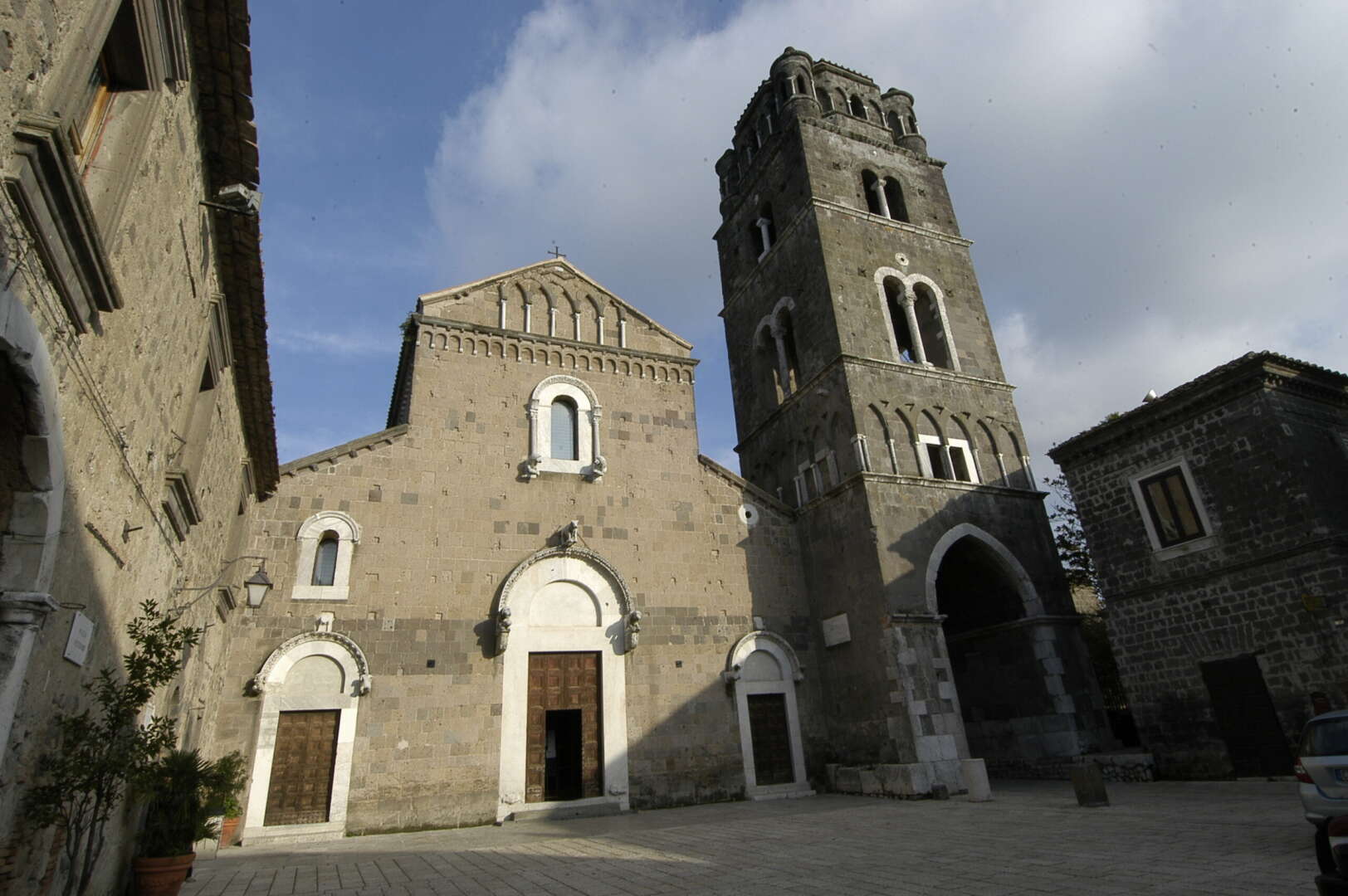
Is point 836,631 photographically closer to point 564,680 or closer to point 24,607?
point 564,680

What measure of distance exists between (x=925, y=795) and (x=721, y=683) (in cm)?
469

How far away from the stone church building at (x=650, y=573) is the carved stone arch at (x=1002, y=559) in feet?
0.20

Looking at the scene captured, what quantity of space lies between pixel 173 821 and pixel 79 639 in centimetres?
280

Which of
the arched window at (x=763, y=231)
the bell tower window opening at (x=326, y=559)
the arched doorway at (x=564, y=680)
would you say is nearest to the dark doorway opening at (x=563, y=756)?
the arched doorway at (x=564, y=680)

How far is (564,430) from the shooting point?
17.7 meters

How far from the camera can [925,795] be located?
14062 millimetres

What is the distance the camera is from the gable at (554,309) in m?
17.8

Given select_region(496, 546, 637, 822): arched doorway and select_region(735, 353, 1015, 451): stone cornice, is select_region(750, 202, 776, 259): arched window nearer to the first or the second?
select_region(735, 353, 1015, 451): stone cornice

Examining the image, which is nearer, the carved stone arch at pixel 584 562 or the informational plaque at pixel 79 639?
the informational plaque at pixel 79 639

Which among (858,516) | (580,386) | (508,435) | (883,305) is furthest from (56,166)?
(883,305)

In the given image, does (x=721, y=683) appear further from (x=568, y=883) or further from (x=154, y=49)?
(x=154, y=49)

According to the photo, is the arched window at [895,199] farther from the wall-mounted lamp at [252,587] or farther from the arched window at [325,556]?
the wall-mounted lamp at [252,587]

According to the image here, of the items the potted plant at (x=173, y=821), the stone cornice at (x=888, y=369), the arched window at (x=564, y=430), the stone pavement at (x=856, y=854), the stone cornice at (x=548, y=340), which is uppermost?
the stone cornice at (x=548, y=340)

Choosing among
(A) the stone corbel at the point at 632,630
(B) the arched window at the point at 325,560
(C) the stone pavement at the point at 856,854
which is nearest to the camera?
(C) the stone pavement at the point at 856,854
